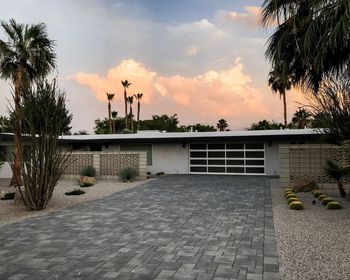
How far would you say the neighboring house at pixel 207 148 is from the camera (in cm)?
2309

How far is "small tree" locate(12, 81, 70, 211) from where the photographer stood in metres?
11.1

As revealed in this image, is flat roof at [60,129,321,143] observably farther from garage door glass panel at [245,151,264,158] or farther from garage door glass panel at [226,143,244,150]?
garage door glass panel at [245,151,264,158]

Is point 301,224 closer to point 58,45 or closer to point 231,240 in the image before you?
point 231,240

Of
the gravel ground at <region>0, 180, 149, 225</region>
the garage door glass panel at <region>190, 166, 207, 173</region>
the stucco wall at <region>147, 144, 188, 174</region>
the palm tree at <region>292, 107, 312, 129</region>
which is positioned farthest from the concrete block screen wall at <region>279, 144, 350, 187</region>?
the palm tree at <region>292, 107, 312, 129</region>

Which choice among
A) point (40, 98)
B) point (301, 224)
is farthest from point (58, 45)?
point (301, 224)

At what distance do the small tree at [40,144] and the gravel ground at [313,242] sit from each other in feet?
23.7

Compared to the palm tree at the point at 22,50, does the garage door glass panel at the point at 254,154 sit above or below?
below

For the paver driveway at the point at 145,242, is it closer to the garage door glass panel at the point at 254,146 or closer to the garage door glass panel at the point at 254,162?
the garage door glass panel at the point at 254,162

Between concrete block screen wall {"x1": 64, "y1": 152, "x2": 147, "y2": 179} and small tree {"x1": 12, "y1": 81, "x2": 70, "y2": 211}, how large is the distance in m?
9.77

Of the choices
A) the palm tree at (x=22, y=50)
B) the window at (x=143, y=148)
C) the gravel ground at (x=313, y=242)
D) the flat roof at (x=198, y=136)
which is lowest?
the gravel ground at (x=313, y=242)

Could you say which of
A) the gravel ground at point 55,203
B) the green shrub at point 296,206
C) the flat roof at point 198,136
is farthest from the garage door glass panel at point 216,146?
the green shrub at point 296,206

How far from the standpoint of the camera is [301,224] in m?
8.70

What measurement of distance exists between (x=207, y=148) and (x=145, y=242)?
18.1 meters

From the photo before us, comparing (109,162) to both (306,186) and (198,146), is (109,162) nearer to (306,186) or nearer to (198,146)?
(198,146)
